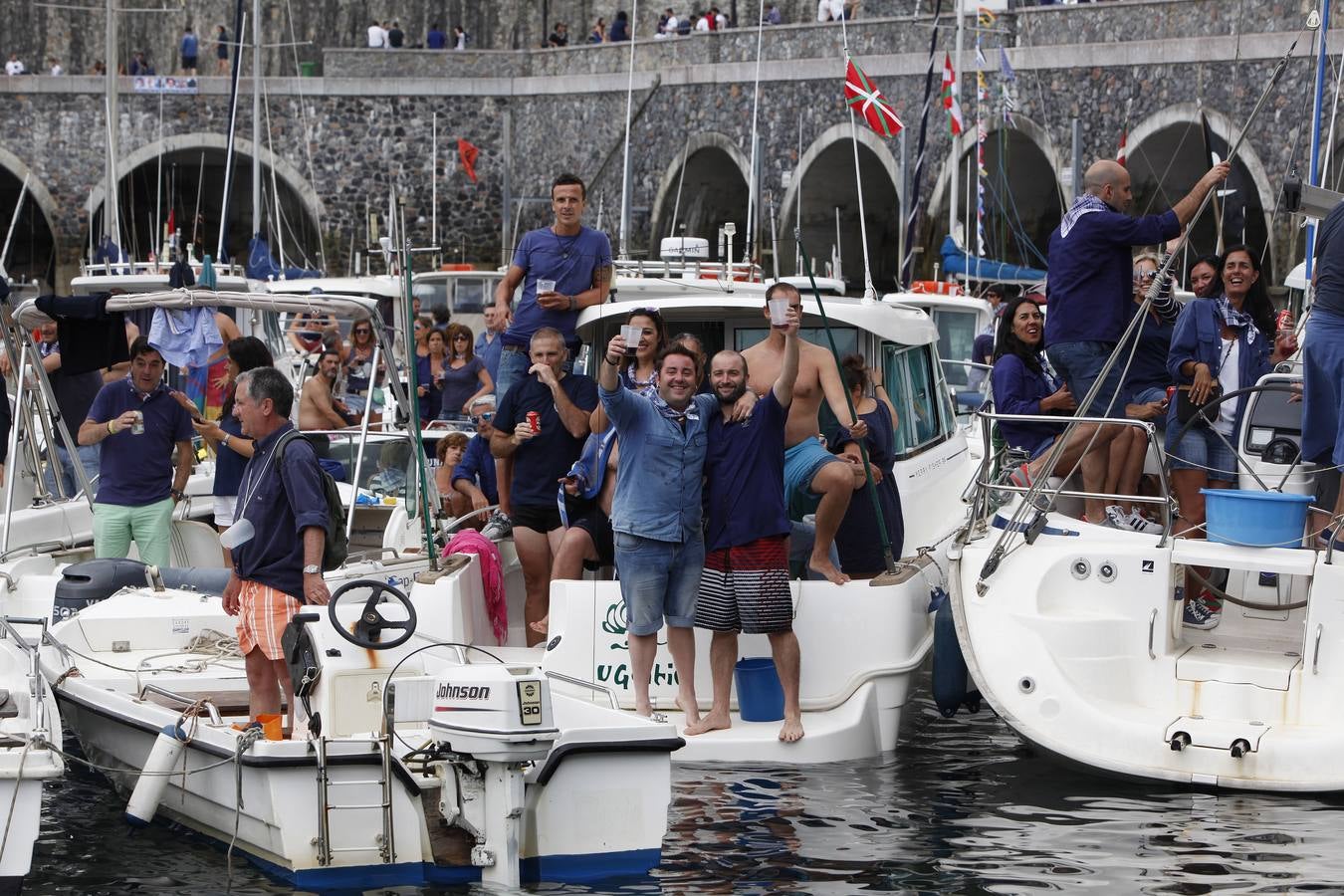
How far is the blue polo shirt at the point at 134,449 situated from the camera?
9.14 metres

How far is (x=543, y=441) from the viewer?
312 inches

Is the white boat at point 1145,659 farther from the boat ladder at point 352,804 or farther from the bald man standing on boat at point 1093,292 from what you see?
the boat ladder at point 352,804

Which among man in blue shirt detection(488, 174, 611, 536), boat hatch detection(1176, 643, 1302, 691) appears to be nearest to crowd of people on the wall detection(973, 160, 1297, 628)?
boat hatch detection(1176, 643, 1302, 691)

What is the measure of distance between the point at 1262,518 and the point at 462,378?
8564mm

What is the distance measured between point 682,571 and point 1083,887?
1823 millimetres

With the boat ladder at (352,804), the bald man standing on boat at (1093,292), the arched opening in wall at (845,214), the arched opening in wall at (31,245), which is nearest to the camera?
the boat ladder at (352,804)

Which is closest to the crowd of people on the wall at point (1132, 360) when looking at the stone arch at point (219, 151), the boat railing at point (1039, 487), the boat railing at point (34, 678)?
the boat railing at point (1039, 487)

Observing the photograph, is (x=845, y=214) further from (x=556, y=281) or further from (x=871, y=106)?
(x=556, y=281)

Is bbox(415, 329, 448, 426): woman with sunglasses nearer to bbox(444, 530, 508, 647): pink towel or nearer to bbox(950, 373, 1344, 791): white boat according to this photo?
bbox(444, 530, 508, 647): pink towel

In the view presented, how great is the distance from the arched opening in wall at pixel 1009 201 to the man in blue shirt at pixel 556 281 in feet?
61.5

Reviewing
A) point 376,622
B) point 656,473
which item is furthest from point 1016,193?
point 376,622

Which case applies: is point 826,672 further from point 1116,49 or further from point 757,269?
point 1116,49

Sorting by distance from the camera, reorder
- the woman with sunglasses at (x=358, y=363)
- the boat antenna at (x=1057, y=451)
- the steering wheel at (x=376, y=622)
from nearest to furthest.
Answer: the steering wheel at (x=376, y=622)
the boat antenna at (x=1057, y=451)
the woman with sunglasses at (x=358, y=363)

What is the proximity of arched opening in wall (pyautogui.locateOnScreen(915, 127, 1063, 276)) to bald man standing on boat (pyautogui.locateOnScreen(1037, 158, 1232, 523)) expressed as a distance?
19.0 meters
